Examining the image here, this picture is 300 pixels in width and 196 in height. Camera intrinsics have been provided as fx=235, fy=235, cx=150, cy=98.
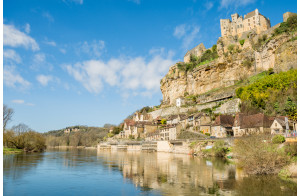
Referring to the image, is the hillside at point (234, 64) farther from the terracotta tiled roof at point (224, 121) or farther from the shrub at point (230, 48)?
the terracotta tiled roof at point (224, 121)

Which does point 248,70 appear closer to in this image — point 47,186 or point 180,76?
point 180,76

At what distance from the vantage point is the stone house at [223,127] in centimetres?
4750

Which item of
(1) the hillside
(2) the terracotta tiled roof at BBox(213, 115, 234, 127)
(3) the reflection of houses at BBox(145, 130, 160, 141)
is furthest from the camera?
(3) the reflection of houses at BBox(145, 130, 160, 141)

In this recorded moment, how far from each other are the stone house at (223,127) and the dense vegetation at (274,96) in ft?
14.3

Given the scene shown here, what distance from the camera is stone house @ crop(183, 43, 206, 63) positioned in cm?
9750

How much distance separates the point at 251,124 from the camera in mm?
42094

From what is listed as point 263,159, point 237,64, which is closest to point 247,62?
point 237,64

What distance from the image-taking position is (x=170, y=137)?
59.5 m

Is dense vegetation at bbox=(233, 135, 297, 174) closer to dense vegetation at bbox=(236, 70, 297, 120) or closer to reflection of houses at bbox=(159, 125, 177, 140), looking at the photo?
Result: dense vegetation at bbox=(236, 70, 297, 120)

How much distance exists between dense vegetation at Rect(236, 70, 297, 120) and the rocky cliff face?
9.24 meters

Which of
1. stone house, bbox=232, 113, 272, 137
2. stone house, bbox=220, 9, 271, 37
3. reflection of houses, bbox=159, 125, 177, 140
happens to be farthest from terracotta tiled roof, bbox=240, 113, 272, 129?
stone house, bbox=220, 9, 271, 37

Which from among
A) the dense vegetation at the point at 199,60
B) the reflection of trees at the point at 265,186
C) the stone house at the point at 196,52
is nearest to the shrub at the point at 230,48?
the dense vegetation at the point at 199,60

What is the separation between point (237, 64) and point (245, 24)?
25.8 m

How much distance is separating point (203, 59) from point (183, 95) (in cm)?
1603
